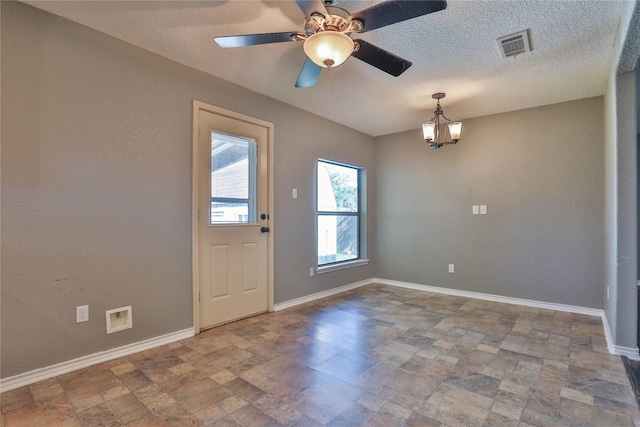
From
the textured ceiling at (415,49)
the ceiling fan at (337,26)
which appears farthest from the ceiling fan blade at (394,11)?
the textured ceiling at (415,49)

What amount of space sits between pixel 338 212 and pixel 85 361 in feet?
10.7

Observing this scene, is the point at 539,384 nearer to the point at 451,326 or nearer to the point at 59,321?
the point at 451,326

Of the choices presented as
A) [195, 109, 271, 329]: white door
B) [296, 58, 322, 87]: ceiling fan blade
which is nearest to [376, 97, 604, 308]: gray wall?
[195, 109, 271, 329]: white door

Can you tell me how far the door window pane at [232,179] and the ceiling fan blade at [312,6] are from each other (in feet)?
5.60

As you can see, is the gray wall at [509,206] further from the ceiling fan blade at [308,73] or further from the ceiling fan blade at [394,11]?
the ceiling fan blade at [394,11]

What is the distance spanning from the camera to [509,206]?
12.8ft

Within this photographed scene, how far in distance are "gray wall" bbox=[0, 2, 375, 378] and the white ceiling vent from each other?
247 centimetres

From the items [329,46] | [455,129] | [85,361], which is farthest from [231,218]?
[455,129]

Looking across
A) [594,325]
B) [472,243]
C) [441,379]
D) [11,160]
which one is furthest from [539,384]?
[11,160]

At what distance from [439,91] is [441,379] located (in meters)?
2.79

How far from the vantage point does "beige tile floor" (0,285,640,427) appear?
65.7 inches

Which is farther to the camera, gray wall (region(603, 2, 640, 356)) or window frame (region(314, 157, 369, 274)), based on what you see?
window frame (region(314, 157, 369, 274))

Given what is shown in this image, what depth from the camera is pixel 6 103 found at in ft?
6.33

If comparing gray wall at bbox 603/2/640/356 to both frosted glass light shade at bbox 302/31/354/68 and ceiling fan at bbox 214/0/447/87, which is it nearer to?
ceiling fan at bbox 214/0/447/87
